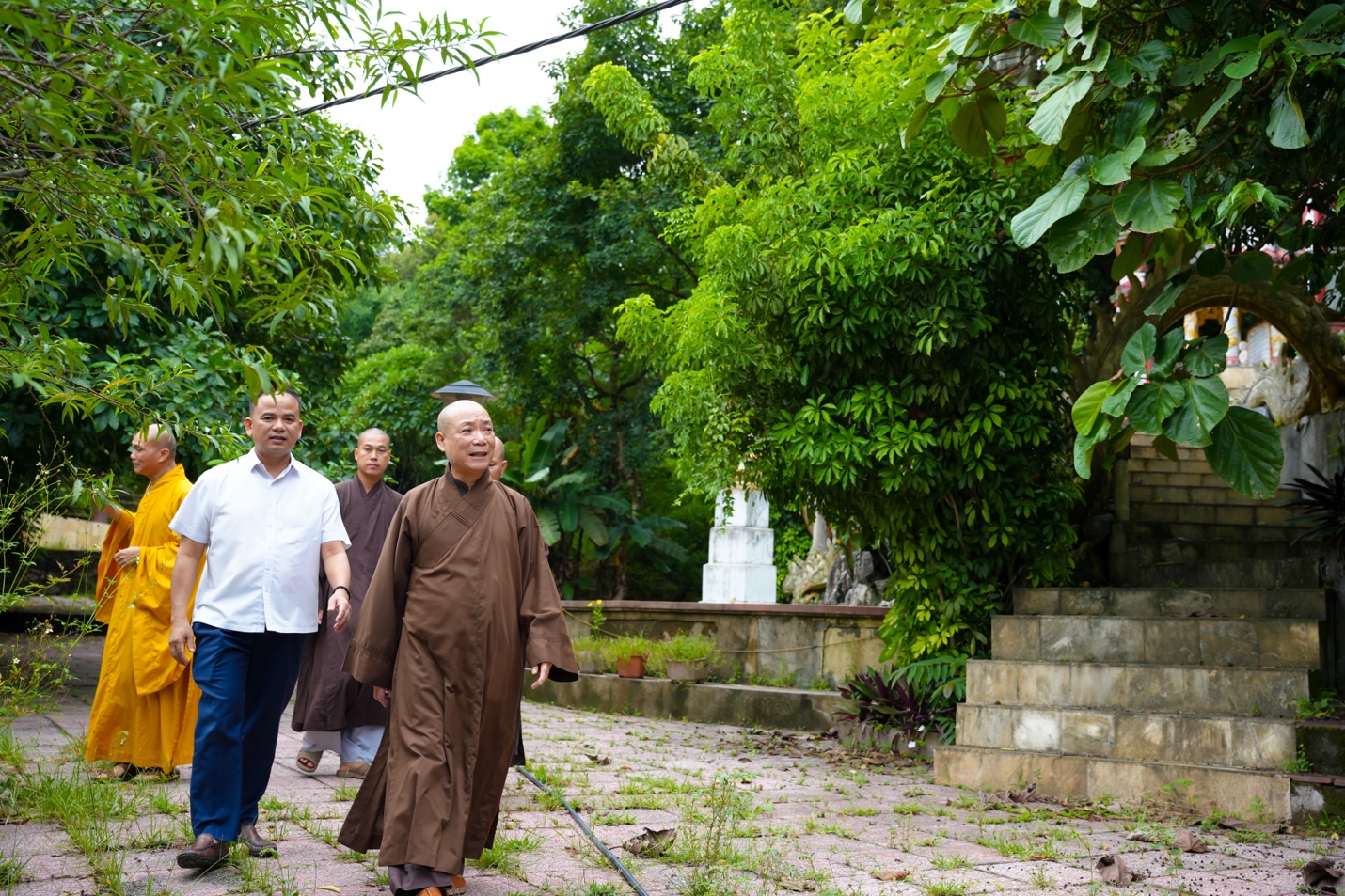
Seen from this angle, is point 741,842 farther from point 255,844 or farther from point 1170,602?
point 1170,602

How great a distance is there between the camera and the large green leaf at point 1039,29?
3.93 meters

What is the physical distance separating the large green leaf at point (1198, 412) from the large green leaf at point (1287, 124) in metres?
0.85

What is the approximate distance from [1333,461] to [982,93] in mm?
7089

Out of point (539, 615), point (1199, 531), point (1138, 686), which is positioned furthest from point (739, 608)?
point (539, 615)

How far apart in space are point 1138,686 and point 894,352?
2654mm

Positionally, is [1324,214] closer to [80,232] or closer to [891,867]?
[891,867]

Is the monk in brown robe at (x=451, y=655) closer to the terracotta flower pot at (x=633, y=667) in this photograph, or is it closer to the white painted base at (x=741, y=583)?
the terracotta flower pot at (x=633, y=667)

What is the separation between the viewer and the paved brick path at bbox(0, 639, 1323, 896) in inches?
165

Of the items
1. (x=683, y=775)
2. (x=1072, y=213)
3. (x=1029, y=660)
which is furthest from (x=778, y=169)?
(x=1072, y=213)

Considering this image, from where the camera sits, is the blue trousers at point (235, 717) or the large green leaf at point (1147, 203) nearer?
the large green leaf at point (1147, 203)

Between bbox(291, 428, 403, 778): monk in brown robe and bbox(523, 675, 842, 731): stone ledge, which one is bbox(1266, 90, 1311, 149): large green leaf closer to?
bbox(291, 428, 403, 778): monk in brown robe

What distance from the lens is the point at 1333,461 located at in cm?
981

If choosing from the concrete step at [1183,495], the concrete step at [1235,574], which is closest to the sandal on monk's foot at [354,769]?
the concrete step at [1235,574]

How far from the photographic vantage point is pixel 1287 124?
148 inches
